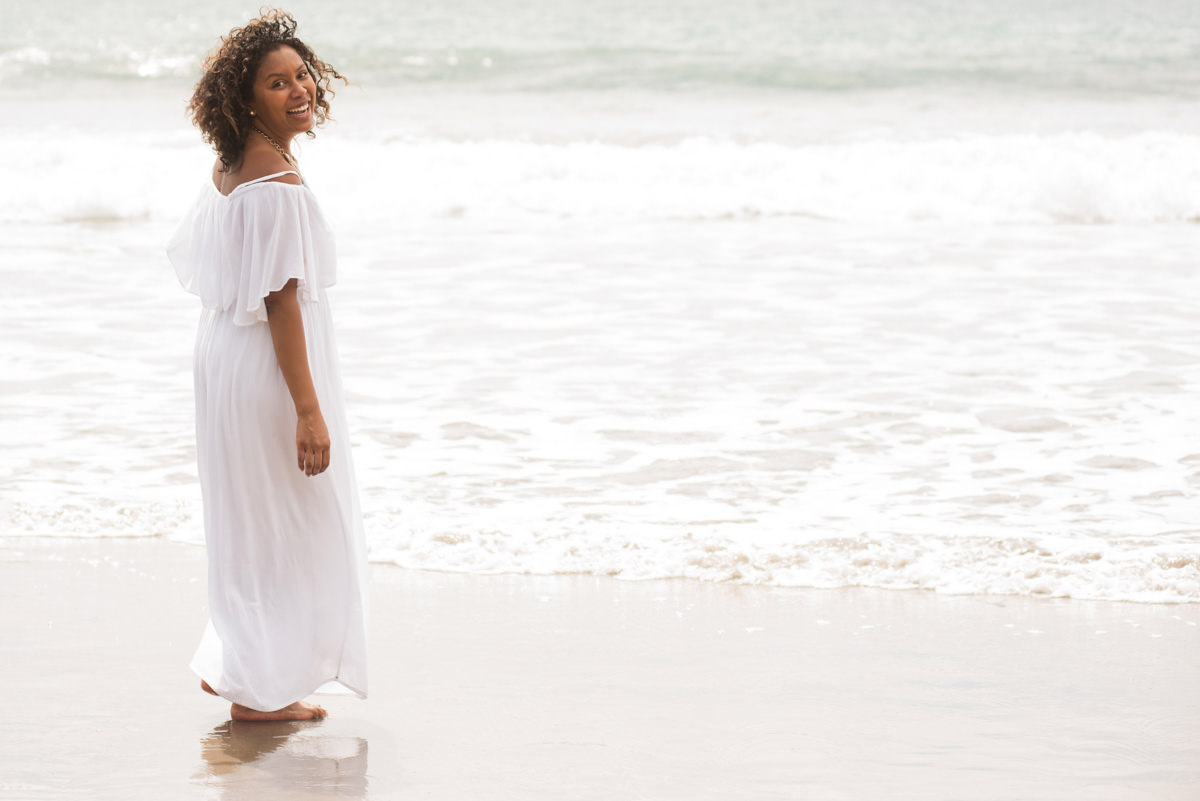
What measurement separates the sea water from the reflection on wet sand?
4.52 feet

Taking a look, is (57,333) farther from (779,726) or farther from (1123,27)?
(1123,27)

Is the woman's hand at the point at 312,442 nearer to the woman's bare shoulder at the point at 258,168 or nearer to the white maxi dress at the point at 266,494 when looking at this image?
the white maxi dress at the point at 266,494

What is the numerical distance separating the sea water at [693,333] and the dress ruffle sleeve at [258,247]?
1716 mm

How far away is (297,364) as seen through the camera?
10.7 ft

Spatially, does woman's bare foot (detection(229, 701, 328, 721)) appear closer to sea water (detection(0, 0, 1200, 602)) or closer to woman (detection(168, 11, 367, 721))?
woman (detection(168, 11, 367, 721))

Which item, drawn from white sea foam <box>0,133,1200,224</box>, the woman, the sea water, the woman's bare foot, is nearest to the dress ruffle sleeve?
the woman

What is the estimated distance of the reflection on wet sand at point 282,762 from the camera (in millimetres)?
3176

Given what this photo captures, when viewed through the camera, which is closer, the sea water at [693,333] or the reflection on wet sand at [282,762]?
the reflection on wet sand at [282,762]

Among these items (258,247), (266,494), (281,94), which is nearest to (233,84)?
(281,94)

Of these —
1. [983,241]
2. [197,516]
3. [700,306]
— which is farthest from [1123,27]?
[197,516]

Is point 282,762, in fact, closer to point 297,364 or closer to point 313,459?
point 313,459

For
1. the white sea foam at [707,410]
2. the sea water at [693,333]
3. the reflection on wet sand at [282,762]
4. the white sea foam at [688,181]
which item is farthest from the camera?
the white sea foam at [688,181]

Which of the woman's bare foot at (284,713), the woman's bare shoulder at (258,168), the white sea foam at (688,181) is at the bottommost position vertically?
the woman's bare foot at (284,713)

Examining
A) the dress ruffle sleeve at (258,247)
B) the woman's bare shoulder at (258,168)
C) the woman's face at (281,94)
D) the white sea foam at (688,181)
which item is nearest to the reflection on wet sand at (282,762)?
the dress ruffle sleeve at (258,247)
